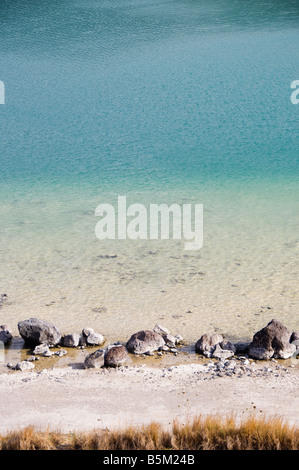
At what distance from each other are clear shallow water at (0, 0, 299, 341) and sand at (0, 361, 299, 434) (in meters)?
0.92

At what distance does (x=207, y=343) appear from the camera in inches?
248

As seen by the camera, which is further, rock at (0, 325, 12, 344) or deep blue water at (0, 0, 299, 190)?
deep blue water at (0, 0, 299, 190)

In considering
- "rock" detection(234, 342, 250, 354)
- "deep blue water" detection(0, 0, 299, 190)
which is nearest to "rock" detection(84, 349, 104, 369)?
"rock" detection(234, 342, 250, 354)

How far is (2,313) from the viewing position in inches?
291

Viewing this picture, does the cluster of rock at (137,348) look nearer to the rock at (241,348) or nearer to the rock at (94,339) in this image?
the rock at (94,339)

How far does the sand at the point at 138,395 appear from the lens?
4.98 m

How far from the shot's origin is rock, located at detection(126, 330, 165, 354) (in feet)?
20.7

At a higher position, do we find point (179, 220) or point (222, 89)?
point (222, 89)

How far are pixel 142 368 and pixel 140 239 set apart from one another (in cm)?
416

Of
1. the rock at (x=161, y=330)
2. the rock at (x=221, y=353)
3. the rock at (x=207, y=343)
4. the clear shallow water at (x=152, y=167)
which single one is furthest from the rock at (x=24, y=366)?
the rock at (x=221, y=353)

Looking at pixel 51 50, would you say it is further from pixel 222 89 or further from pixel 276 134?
pixel 276 134

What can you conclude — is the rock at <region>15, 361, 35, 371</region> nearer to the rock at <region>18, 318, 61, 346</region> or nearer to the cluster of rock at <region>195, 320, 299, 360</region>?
the rock at <region>18, 318, 61, 346</region>

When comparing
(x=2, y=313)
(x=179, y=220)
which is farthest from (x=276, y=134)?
(x=2, y=313)

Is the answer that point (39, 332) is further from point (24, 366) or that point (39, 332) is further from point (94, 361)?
point (94, 361)
